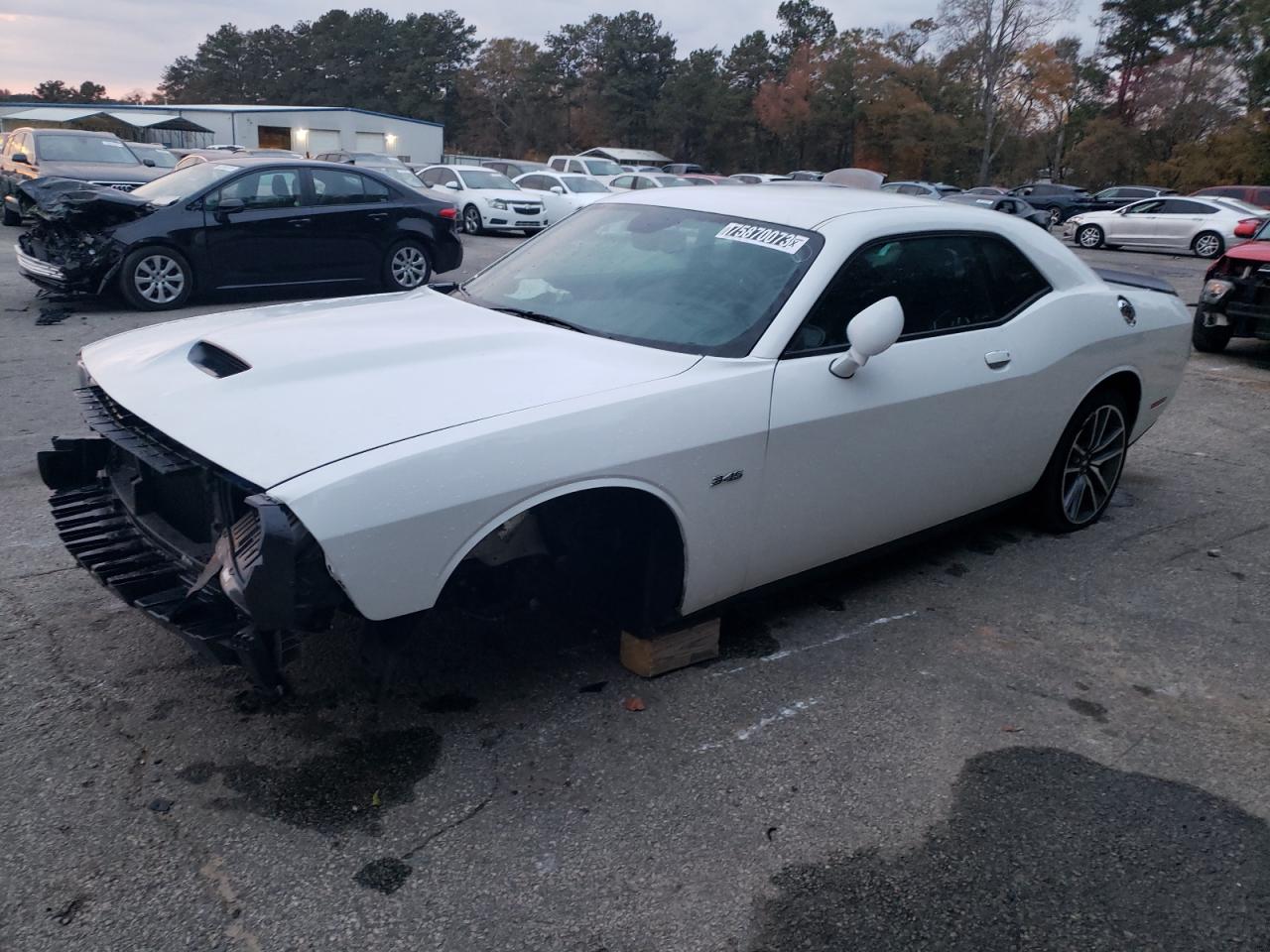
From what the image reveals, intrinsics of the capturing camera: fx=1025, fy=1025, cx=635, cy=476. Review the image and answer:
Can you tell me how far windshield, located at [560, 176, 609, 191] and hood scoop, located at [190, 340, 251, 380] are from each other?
2172 centimetres

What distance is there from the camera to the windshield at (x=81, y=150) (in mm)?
15328

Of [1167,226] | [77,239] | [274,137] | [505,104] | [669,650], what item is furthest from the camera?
[505,104]

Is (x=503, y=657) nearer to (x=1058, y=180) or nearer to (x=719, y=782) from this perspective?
(x=719, y=782)

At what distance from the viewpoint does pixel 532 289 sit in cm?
398

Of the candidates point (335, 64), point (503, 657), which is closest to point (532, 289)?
point (503, 657)

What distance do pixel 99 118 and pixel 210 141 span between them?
495cm

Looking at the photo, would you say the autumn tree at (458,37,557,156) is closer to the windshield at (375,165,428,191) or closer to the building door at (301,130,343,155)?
the building door at (301,130,343,155)

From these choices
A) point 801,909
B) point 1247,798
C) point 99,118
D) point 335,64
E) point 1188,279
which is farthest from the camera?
point 335,64

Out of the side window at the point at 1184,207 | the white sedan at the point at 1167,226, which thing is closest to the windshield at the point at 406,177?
the white sedan at the point at 1167,226

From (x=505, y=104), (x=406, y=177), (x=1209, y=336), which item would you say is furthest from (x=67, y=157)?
(x=505, y=104)

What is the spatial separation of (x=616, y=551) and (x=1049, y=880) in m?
1.50

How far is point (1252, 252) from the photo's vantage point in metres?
9.59

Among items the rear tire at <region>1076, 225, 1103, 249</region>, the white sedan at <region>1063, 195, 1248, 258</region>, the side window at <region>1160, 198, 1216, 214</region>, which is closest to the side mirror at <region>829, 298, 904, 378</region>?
the white sedan at <region>1063, 195, 1248, 258</region>

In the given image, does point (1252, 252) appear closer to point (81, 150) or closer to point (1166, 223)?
point (81, 150)
